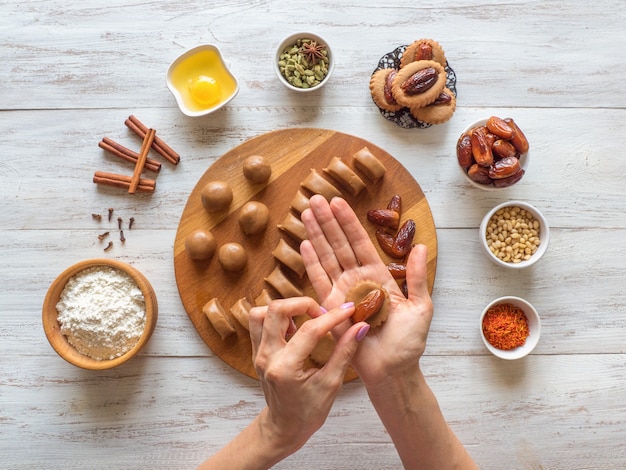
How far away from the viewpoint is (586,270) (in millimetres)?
2805

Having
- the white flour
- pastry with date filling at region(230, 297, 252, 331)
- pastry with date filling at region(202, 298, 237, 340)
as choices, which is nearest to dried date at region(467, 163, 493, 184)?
pastry with date filling at region(230, 297, 252, 331)

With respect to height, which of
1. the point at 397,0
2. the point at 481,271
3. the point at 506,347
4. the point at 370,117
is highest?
the point at 397,0

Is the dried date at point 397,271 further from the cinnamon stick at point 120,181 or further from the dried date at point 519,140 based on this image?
the cinnamon stick at point 120,181

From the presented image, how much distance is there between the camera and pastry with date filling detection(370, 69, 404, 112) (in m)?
2.66

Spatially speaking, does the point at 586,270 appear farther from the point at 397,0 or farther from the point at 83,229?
the point at 83,229

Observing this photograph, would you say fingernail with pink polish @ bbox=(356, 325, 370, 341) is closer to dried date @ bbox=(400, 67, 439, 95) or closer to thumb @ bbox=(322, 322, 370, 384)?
thumb @ bbox=(322, 322, 370, 384)

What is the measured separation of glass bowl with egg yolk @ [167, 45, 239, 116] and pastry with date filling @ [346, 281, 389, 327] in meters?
1.15

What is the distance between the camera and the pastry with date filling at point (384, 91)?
2.66 metres

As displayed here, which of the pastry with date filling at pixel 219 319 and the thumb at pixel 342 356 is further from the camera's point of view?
the pastry with date filling at pixel 219 319

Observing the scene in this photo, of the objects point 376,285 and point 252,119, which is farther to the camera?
point 252,119

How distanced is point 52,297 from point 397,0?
2.24 m

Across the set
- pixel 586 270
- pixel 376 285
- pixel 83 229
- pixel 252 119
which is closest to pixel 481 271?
pixel 586 270

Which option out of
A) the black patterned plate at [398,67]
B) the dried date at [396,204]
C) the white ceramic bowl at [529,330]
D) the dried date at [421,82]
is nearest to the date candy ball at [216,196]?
the dried date at [396,204]

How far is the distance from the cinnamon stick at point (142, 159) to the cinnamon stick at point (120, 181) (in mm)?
25
